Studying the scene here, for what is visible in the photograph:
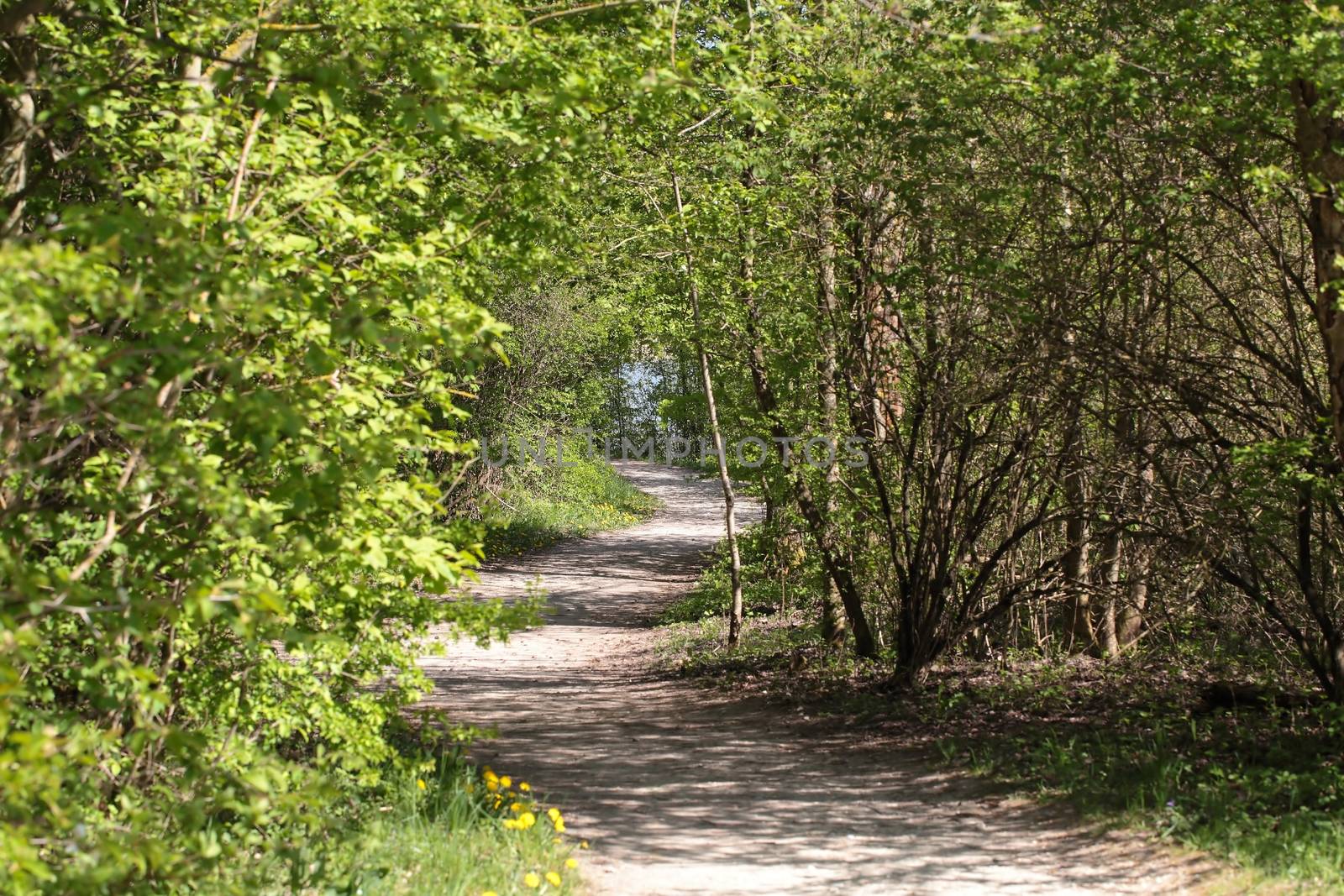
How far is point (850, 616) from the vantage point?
11852 mm

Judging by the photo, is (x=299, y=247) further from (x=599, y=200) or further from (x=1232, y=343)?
(x=599, y=200)

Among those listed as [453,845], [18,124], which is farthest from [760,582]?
[18,124]

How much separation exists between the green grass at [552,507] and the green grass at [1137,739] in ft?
44.3

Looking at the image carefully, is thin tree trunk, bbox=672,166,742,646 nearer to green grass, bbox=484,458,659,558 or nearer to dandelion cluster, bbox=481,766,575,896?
dandelion cluster, bbox=481,766,575,896

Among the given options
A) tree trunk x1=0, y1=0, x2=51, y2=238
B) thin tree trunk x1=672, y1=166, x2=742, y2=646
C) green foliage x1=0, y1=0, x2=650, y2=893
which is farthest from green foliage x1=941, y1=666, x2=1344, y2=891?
tree trunk x1=0, y1=0, x2=51, y2=238

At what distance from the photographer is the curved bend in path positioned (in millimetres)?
5918

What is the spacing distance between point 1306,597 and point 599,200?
24.3 ft

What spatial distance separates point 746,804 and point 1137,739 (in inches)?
103

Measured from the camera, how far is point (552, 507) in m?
28.3

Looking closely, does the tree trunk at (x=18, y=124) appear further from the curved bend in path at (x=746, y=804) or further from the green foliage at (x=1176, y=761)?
the green foliage at (x=1176, y=761)

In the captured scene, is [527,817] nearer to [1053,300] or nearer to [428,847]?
[428,847]

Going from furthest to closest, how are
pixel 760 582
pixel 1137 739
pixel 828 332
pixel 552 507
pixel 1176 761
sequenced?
pixel 552 507 < pixel 760 582 < pixel 828 332 < pixel 1137 739 < pixel 1176 761

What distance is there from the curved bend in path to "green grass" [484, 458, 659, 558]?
11.6m

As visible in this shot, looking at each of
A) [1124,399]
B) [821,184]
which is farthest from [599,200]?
[1124,399]
